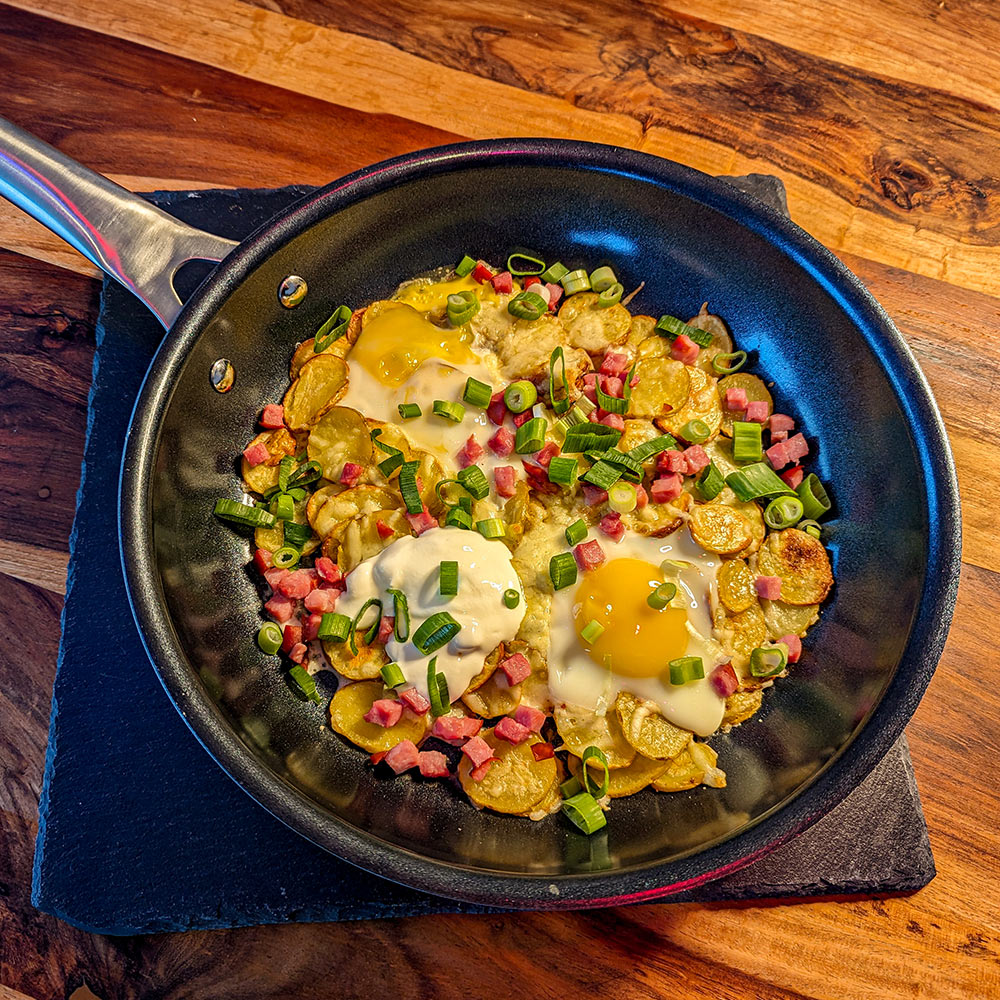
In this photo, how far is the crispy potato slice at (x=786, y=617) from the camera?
2389mm

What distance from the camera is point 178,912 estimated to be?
7.52 ft

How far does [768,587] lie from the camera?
2.38 meters

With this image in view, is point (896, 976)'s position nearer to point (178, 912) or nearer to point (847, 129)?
point (178, 912)

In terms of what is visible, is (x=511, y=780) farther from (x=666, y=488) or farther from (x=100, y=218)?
(x=100, y=218)

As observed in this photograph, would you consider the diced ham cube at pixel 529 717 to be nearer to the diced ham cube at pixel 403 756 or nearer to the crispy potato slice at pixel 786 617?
the diced ham cube at pixel 403 756

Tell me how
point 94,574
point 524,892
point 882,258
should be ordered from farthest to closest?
point 882,258
point 94,574
point 524,892

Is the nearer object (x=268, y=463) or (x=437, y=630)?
(x=437, y=630)

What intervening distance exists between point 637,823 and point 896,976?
0.95 m

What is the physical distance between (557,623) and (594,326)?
98 cm

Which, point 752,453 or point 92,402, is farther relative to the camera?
point 92,402

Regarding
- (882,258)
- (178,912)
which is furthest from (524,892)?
(882,258)

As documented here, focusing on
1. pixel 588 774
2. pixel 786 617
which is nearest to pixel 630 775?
pixel 588 774

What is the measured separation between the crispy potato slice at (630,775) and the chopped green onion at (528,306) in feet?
4.50

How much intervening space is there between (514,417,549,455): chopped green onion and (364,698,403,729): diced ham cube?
0.82 metres
